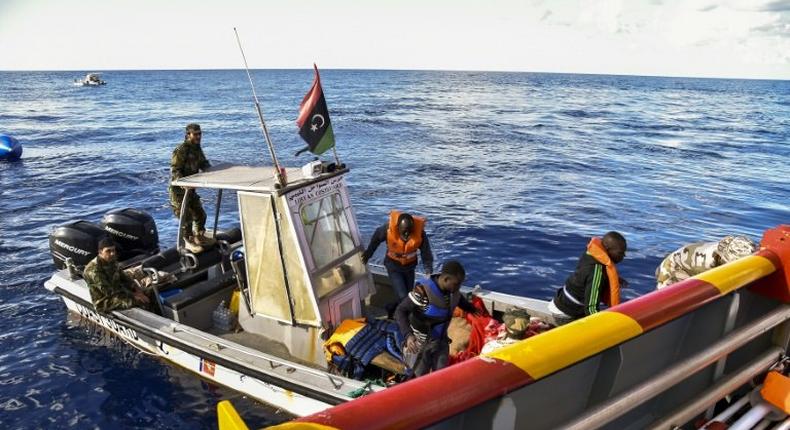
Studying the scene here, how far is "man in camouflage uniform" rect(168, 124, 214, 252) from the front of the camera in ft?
25.6

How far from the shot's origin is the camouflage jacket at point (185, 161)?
775 centimetres

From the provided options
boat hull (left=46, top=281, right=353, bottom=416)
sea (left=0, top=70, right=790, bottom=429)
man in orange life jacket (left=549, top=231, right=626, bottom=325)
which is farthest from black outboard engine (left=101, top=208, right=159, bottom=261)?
man in orange life jacket (left=549, top=231, right=626, bottom=325)

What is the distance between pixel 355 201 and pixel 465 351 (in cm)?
1261

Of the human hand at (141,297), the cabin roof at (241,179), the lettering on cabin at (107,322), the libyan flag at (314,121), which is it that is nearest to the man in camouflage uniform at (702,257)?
the libyan flag at (314,121)

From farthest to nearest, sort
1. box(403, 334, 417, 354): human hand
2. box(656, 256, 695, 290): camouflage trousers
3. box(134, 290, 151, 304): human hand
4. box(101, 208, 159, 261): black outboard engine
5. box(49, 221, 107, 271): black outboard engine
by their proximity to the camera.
A: box(101, 208, 159, 261): black outboard engine < box(49, 221, 107, 271): black outboard engine < box(134, 290, 151, 304): human hand < box(656, 256, 695, 290): camouflage trousers < box(403, 334, 417, 354): human hand

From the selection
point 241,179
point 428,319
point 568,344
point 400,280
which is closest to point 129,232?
point 241,179

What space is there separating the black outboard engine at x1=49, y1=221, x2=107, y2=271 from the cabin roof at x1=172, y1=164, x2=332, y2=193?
9.90ft

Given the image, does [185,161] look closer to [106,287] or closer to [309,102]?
[106,287]

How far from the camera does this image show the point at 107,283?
7496 mm

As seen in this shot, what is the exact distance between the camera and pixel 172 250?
9.02m

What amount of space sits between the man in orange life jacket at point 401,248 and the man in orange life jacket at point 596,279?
2.11 meters

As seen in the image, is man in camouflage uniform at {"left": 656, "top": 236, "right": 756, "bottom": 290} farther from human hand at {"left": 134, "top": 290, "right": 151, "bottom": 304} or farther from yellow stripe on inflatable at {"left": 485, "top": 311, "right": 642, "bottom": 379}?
human hand at {"left": 134, "top": 290, "right": 151, "bottom": 304}

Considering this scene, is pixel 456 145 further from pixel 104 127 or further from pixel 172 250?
pixel 104 127

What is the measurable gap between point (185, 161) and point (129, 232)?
7.74 feet
